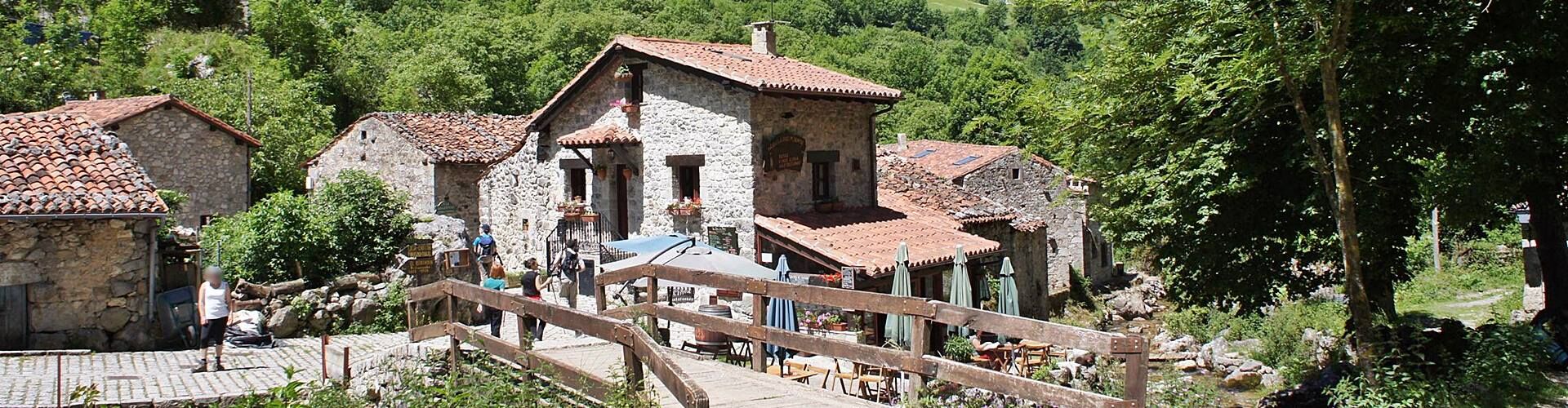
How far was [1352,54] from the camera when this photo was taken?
39.7 feet

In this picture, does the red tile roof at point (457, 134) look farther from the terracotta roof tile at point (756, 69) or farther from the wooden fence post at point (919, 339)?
the wooden fence post at point (919, 339)

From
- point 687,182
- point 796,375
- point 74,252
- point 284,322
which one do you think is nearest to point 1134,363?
point 796,375

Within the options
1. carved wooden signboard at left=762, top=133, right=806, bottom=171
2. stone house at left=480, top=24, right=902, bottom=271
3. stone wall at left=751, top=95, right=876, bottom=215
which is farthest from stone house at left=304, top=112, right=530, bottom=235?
carved wooden signboard at left=762, top=133, right=806, bottom=171

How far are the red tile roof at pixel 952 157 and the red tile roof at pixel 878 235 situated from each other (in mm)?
7458

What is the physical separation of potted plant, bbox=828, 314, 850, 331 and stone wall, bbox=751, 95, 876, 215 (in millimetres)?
2788

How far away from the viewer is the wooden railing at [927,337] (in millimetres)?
6008

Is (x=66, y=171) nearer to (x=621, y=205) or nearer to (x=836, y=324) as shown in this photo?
(x=621, y=205)

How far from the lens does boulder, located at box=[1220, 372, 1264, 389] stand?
18.5 m

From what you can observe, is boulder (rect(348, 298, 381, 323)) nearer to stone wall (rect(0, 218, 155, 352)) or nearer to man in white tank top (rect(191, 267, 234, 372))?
stone wall (rect(0, 218, 155, 352))

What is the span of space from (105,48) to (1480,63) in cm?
3768

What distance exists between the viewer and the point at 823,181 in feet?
69.7

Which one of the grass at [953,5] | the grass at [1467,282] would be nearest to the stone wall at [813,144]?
the grass at [1467,282]

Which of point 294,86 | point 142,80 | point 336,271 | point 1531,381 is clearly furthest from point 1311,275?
point 142,80

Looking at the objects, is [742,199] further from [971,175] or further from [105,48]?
[105,48]
